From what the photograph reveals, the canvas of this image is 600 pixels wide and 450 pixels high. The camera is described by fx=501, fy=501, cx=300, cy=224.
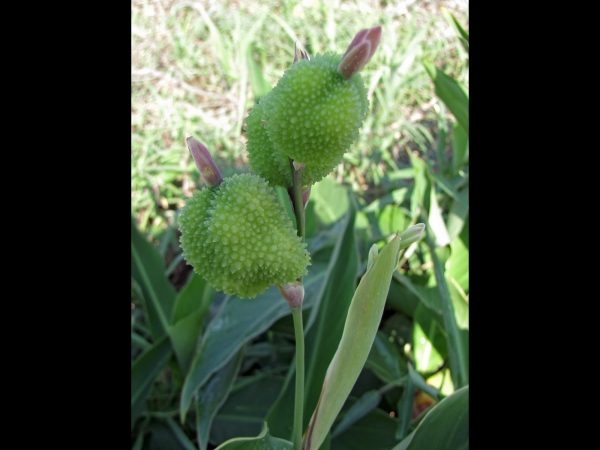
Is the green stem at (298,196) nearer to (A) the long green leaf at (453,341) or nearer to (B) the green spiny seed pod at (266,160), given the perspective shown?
(B) the green spiny seed pod at (266,160)

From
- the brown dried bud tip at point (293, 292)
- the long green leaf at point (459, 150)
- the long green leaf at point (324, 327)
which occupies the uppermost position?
the brown dried bud tip at point (293, 292)

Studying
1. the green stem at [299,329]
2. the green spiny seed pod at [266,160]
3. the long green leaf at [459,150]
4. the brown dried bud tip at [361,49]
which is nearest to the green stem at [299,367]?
the green stem at [299,329]

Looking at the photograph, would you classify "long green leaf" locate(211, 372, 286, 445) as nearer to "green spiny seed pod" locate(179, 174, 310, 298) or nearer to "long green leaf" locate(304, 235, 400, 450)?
"long green leaf" locate(304, 235, 400, 450)

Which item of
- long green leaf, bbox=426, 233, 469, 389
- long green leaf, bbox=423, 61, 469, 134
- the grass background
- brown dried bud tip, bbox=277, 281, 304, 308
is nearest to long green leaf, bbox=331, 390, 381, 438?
long green leaf, bbox=426, 233, 469, 389

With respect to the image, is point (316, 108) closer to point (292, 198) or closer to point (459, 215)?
point (292, 198)

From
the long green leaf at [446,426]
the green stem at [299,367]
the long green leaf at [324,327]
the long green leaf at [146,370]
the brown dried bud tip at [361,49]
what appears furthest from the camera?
the long green leaf at [146,370]

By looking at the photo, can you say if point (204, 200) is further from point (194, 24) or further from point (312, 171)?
point (194, 24)

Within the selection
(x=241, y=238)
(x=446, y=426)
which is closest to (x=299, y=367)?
(x=241, y=238)

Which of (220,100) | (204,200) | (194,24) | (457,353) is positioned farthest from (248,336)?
(194,24)
